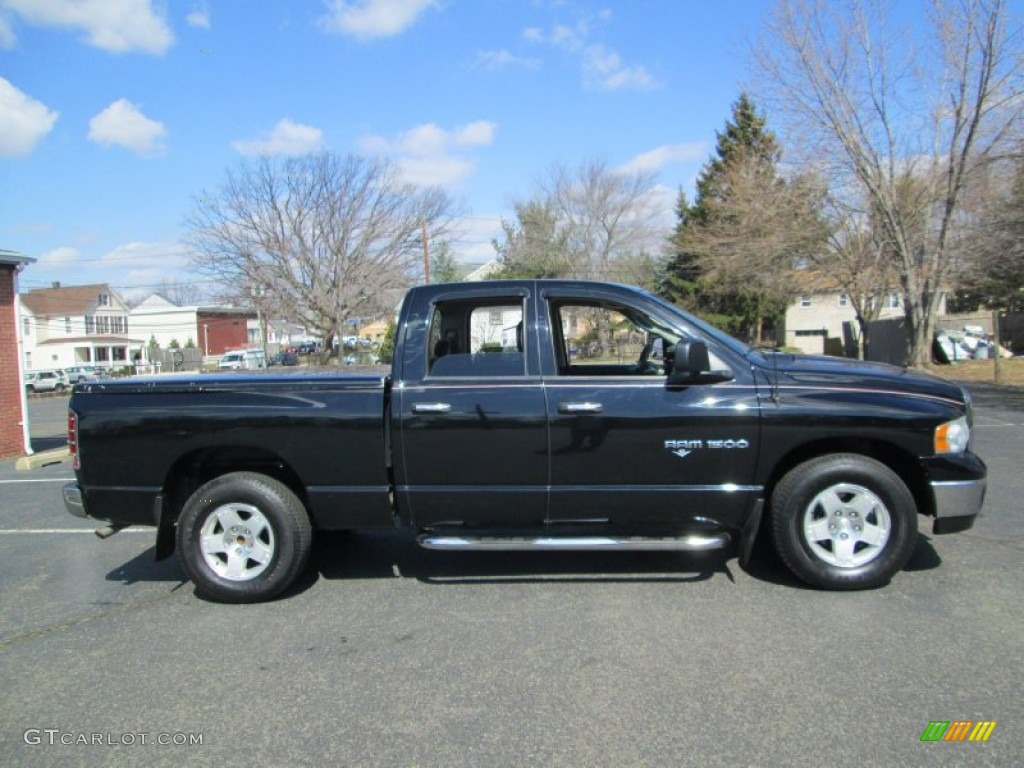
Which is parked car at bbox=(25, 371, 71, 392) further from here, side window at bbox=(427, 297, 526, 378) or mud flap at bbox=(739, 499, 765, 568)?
mud flap at bbox=(739, 499, 765, 568)

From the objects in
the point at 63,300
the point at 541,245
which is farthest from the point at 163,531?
the point at 63,300

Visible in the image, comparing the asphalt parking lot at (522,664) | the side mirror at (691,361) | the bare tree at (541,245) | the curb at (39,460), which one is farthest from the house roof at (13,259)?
the bare tree at (541,245)

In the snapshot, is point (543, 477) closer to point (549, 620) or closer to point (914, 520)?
point (549, 620)

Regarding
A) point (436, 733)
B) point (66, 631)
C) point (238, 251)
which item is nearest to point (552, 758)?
point (436, 733)

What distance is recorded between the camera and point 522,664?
3.59 meters

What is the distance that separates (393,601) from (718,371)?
248 cm

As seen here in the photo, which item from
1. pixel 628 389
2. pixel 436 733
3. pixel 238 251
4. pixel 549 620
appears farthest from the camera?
pixel 238 251

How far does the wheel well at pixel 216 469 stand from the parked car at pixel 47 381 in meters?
49.9

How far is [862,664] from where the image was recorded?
346 cm

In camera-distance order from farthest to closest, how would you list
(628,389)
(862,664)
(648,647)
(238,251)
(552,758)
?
(238,251) < (628,389) < (648,647) < (862,664) < (552,758)

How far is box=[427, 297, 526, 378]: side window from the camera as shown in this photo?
4562 millimetres

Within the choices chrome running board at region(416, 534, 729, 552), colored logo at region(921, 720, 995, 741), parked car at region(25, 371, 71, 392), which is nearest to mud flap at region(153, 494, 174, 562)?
chrome running board at region(416, 534, 729, 552)

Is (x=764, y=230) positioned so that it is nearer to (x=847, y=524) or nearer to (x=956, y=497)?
(x=956, y=497)

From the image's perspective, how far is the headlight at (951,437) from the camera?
427cm
